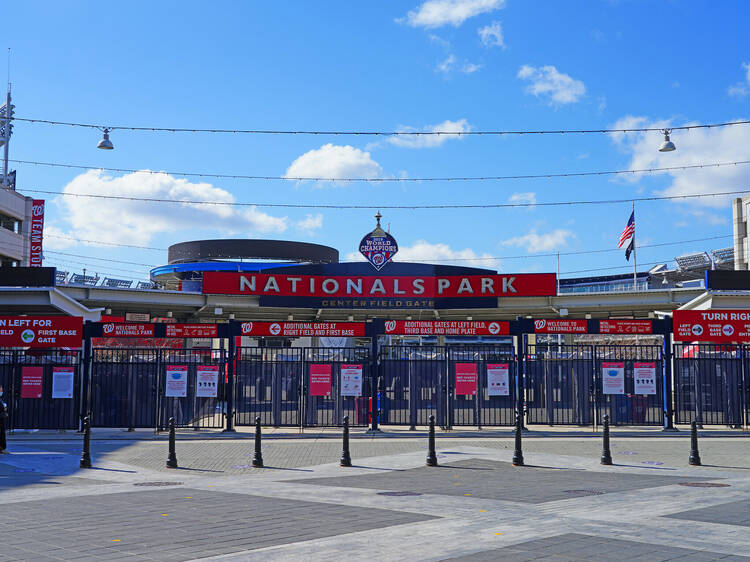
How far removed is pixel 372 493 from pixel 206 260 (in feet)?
246

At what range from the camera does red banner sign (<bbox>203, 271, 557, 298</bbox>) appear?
4000cm

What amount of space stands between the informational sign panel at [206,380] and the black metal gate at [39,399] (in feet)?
11.8

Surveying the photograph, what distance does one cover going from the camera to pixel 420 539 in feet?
27.5

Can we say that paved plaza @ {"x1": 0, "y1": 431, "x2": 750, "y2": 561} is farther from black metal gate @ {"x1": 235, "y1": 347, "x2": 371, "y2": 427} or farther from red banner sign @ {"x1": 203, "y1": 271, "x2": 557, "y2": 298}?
red banner sign @ {"x1": 203, "y1": 271, "x2": 557, "y2": 298}

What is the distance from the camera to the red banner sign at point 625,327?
23516 millimetres

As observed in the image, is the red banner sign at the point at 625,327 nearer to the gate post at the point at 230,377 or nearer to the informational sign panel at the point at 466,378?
the informational sign panel at the point at 466,378

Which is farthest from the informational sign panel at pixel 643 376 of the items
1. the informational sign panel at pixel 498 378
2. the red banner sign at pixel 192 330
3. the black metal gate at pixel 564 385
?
the red banner sign at pixel 192 330

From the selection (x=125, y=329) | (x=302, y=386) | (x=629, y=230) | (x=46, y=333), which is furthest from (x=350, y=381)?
(x=629, y=230)

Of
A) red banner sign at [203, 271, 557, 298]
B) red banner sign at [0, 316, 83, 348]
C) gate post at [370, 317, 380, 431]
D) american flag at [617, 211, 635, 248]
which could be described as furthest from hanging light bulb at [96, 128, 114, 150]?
american flag at [617, 211, 635, 248]

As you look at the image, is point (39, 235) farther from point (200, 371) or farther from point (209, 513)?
point (209, 513)

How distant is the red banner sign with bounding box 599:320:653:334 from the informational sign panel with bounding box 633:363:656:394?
1107mm

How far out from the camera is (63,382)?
23062 mm

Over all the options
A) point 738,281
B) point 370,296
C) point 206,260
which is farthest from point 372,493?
point 206,260

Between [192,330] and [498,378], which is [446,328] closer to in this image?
[498,378]
